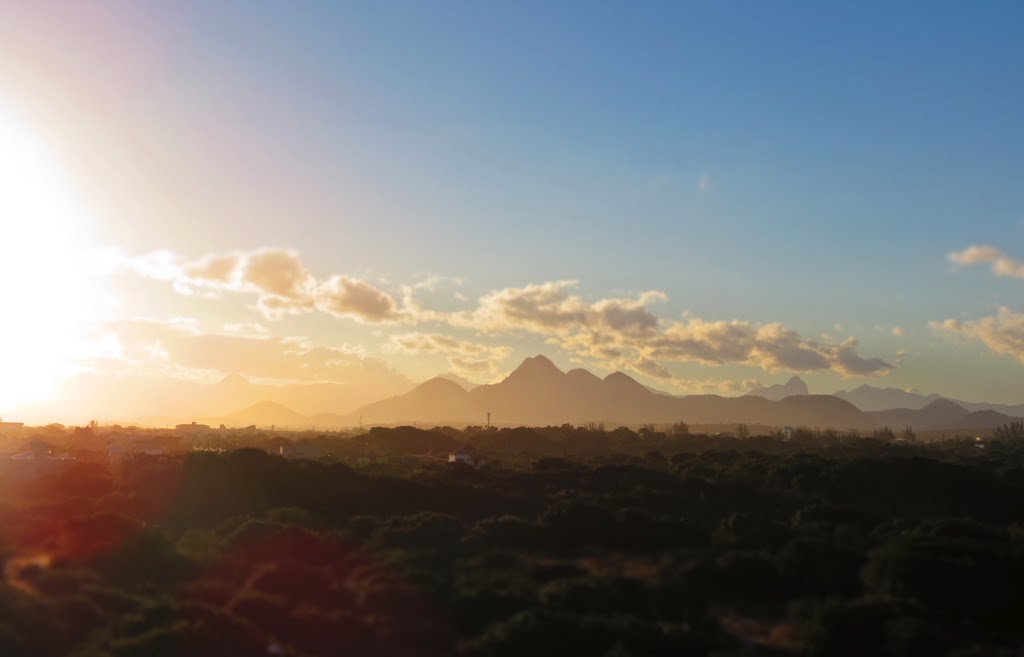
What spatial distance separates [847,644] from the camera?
18.0m

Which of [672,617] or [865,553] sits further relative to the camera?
[865,553]

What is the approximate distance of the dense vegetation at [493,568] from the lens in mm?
18891

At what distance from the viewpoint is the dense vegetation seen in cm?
1889

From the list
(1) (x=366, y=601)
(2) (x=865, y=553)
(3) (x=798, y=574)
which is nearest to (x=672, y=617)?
(3) (x=798, y=574)

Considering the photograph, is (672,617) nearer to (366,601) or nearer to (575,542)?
(366,601)

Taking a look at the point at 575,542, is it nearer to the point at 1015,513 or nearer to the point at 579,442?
the point at 1015,513

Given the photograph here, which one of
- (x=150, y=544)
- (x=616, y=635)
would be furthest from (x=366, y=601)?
(x=150, y=544)

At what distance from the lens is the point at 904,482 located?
55125 millimetres

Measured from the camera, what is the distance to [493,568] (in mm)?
28188

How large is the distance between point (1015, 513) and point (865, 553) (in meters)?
25.1

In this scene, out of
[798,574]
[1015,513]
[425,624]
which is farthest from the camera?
[1015,513]

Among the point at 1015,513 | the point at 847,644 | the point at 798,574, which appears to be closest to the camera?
the point at 847,644

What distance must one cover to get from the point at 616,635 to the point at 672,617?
3.24 m

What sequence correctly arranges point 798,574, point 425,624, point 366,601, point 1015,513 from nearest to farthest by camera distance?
point 425,624, point 366,601, point 798,574, point 1015,513
